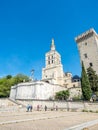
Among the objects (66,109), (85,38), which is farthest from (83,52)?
(66,109)

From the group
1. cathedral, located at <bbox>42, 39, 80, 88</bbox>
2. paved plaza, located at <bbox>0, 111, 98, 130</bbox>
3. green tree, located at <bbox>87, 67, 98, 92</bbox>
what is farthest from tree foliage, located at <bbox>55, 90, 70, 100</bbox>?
paved plaza, located at <bbox>0, 111, 98, 130</bbox>

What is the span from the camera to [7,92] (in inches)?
2276

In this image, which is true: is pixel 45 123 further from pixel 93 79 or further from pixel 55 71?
pixel 55 71

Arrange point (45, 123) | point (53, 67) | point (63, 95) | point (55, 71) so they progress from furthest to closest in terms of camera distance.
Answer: point (53, 67), point (55, 71), point (63, 95), point (45, 123)

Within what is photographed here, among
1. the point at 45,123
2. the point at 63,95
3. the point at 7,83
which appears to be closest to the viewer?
the point at 45,123

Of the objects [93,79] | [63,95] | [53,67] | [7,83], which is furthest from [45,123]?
[53,67]

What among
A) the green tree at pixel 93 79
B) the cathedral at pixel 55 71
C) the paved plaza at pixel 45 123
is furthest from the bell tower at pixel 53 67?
the paved plaza at pixel 45 123

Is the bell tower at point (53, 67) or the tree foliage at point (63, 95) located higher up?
the bell tower at point (53, 67)

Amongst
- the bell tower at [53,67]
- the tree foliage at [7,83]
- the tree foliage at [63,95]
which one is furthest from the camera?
the bell tower at [53,67]

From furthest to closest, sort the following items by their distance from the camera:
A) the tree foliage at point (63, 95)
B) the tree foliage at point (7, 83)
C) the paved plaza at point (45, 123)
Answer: the tree foliage at point (7, 83), the tree foliage at point (63, 95), the paved plaza at point (45, 123)

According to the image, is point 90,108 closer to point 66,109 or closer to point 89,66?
point 66,109

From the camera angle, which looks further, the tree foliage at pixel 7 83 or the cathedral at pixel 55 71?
the cathedral at pixel 55 71

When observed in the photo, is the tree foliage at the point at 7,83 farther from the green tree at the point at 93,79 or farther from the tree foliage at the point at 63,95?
the green tree at the point at 93,79

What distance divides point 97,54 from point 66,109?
1811 cm
